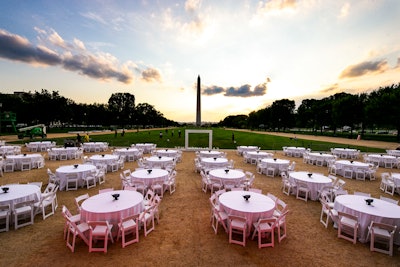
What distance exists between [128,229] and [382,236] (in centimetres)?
722

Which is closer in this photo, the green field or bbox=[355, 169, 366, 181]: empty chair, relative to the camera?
bbox=[355, 169, 366, 181]: empty chair

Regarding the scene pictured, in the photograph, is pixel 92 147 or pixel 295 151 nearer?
pixel 295 151

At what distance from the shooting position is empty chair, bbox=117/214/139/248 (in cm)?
553

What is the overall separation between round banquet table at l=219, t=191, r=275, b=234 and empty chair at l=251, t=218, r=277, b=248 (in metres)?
0.20

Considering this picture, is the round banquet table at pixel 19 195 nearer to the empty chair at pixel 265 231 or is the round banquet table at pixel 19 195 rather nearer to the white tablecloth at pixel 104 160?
the white tablecloth at pixel 104 160

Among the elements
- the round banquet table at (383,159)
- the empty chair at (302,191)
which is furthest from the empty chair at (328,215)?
the round banquet table at (383,159)

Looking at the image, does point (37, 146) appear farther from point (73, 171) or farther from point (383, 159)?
point (383, 159)

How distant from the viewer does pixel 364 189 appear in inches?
449

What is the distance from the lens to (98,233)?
529 cm

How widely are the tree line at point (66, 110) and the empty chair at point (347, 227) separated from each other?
67.6 metres

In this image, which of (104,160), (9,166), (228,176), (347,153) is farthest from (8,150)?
(347,153)

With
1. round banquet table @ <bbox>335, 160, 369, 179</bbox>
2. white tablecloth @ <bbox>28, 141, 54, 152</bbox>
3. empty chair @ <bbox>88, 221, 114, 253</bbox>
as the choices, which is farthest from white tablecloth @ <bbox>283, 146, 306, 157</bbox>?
white tablecloth @ <bbox>28, 141, 54, 152</bbox>

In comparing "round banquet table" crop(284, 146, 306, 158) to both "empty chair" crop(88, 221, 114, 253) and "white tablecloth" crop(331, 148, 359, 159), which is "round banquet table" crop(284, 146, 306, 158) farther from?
"empty chair" crop(88, 221, 114, 253)

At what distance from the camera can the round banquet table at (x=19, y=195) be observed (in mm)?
6559
